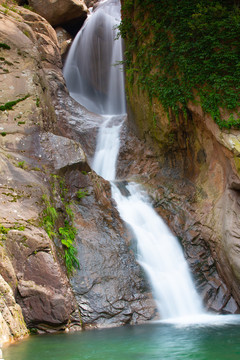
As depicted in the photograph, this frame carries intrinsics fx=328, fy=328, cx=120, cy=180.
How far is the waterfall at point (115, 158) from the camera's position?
25.9 ft

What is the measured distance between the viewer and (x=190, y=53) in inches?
380

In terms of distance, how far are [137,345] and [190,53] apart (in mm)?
8015

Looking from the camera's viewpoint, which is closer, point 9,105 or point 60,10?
point 9,105

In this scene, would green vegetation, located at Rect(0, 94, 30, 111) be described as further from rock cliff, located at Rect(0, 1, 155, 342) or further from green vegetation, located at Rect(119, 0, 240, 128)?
green vegetation, located at Rect(119, 0, 240, 128)

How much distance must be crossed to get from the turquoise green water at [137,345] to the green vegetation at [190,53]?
5.34 m

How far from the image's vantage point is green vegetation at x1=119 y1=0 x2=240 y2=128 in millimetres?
8922

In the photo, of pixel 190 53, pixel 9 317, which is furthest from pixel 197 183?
pixel 9 317

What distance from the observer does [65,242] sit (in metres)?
7.25

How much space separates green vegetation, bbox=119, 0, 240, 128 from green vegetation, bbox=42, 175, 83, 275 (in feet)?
15.1

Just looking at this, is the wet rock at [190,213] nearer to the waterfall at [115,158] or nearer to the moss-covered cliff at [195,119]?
the moss-covered cliff at [195,119]

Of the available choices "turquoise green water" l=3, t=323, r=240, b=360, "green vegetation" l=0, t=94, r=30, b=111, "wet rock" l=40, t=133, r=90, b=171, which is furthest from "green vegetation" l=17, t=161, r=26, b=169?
"turquoise green water" l=3, t=323, r=240, b=360

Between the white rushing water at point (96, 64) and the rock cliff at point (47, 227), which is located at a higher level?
the white rushing water at point (96, 64)

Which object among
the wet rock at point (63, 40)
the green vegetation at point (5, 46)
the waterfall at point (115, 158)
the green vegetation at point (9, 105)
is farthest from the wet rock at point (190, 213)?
the wet rock at point (63, 40)

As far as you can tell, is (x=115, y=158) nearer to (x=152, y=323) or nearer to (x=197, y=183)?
(x=197, y=183)
